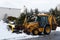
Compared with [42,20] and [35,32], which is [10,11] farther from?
[35,32]

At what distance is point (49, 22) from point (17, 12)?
22.9m

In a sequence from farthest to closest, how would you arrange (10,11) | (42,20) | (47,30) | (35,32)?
(10,11), (47,30), (42,20), (35,32)

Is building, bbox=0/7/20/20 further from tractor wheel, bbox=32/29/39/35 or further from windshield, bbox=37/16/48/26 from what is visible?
tractor wheel, bbox=32/29/39/35

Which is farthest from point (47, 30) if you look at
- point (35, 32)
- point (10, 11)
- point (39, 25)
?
point (10, 11)

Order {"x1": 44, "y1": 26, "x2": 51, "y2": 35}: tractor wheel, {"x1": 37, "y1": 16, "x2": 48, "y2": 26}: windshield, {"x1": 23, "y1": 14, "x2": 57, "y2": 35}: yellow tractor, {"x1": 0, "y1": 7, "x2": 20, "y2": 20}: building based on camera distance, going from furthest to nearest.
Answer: {"x1": 0, "y1": 7, "x2": 20, "y2": 20}: building < {"x1": 44, "y1": 26, "x2": 51, "y2": 35}: tractor wheel < {"x1": 37, "y1": 16, "x2": 48, "y2": 26}: windshield < {"x1": 23, "y1": 14, "x2": 57, "y2": 35}: yellow tractor

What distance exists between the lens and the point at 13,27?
20312 mm

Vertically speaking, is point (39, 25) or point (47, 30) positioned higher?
point (39, 25)

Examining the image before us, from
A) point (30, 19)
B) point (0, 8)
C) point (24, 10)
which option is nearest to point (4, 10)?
point (0, 8)

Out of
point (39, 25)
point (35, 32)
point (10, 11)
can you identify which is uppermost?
point (10, 11)

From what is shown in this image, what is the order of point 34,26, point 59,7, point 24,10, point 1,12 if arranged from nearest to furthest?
1. point 34,26
2. point 24,10
3. point 1,12
4. point 59,7

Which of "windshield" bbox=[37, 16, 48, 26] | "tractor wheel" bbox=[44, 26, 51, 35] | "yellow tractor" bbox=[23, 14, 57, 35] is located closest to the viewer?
"yellow tractor" bbox=[23, 14, 57, 35]

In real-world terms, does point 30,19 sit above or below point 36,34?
above

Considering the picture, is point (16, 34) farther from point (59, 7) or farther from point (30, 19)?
point (59, 7)

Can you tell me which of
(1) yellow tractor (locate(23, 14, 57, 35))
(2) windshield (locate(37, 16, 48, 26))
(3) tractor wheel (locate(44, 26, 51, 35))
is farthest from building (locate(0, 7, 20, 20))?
(2) windshield (locate(37, 16, 48, 26))
